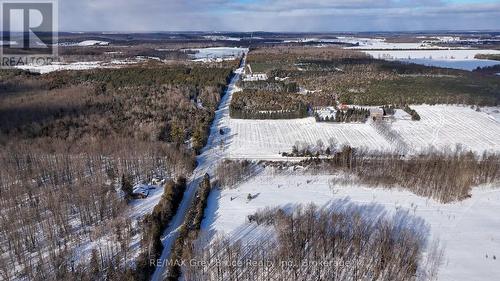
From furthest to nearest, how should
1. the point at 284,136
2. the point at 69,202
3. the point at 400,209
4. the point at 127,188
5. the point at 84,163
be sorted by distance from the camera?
the point at 284,136 → the point at 84,163 → the point at 127,188 → the point at 400,209 → the point at 69,202

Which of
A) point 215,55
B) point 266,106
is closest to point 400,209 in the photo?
point 266,106

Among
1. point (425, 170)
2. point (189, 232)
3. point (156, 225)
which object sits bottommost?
point (189, 232)

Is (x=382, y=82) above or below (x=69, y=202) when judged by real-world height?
above

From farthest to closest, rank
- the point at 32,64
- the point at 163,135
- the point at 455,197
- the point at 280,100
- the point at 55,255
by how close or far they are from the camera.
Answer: the point at 32,64
the point at 280,100
the point at 163,135
the point at 455,197
the point at 55,255

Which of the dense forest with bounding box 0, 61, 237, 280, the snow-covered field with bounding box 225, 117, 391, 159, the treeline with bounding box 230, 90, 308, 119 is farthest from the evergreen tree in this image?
the treeline with bounding box 230, 90, 308, 119

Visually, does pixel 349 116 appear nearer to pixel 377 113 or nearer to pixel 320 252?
pixel 377 113

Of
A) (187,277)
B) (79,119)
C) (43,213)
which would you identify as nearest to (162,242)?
(187,277)

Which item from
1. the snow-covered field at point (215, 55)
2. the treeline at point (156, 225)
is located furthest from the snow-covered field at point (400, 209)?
the snow-covered field at point (215, 55)

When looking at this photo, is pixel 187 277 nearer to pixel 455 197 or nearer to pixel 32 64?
pixel 455 197
